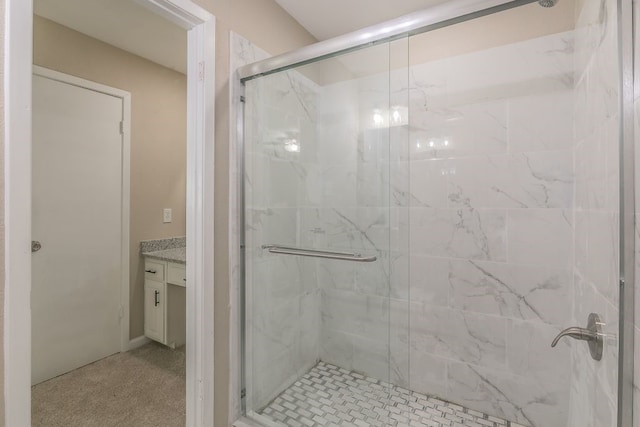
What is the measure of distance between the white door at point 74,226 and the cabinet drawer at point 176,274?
0.44m

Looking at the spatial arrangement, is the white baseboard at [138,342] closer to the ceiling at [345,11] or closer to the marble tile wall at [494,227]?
the marble tile wall at [494,227]

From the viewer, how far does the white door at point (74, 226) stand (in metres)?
1.96

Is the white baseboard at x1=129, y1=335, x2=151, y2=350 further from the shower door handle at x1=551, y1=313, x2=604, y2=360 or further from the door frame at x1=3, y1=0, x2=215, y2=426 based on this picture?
the shower door handle at x1=551, y1=313, x2=604, y2=360

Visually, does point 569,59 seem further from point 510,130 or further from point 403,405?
point 403,405

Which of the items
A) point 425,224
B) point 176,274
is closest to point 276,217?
point 425,224

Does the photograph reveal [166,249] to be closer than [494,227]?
No

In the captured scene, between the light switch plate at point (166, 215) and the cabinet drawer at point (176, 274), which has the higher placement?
the light switch plate at point (166, 215)

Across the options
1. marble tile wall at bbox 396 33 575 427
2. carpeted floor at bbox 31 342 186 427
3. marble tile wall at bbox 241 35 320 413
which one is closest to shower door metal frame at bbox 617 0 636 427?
marble tile wall at bbox 396 33 575 427

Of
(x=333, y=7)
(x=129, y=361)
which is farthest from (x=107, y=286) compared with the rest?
(x=333, y=7)

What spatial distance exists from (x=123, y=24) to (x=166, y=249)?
Result: 1.75 meters

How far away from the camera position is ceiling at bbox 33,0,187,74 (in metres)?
1.83

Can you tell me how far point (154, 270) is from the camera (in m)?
2.42

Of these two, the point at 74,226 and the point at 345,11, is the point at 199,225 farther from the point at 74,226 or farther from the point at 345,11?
the point at 345,11

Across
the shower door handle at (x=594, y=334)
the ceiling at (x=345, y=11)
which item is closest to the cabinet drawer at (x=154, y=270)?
the ceiling at (x=345, y=11)
